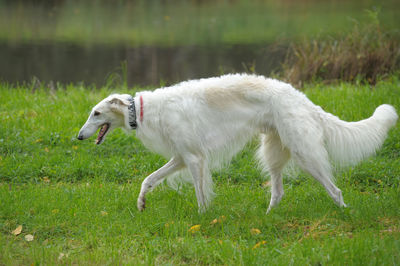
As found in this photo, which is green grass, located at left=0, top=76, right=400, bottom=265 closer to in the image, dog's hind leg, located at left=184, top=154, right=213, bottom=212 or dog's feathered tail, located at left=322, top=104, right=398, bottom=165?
dog's hind leg, located at left=184, top=154, right=213, bottom=212

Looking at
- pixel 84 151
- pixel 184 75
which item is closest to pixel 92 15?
pixel 184 75

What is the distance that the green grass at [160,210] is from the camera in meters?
4.18

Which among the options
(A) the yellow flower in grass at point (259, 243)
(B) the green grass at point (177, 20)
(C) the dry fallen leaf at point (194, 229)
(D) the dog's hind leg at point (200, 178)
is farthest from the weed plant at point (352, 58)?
(A) the yellow flower in grass at point (259, 243)

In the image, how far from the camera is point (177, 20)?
21.5 m

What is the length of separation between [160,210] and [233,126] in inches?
49.6

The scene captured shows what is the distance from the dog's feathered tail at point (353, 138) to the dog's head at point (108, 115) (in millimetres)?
2264

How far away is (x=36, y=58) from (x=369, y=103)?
36.2 ft

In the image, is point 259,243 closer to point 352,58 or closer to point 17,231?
point 17,231

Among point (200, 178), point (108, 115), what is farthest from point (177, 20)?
point (200, 178)

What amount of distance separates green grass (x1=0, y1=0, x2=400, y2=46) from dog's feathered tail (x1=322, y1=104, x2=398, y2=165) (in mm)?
10568

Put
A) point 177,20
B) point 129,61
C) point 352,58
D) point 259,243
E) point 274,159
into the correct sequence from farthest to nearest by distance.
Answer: point 177,20
point 129,61
point 352,58
point 274,159
point 259,243

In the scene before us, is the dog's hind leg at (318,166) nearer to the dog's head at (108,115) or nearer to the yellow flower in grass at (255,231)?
the yellow flower in grass at (255,231)

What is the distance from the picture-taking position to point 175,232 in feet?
15.5

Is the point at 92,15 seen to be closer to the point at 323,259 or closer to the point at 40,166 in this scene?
the point at 40,166
